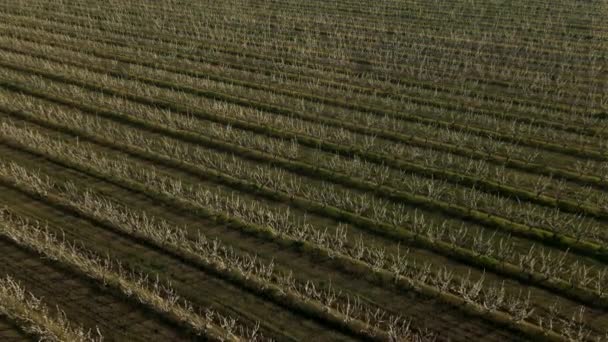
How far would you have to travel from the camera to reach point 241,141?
11172 millimetres

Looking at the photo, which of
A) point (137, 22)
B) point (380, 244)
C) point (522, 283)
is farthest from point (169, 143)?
point (137, 22)

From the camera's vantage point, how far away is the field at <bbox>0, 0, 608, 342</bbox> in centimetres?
660

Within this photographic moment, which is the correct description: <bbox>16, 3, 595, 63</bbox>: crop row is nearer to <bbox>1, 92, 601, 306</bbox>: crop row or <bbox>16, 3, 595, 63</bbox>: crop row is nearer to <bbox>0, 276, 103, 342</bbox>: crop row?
<bbox>1, 92, 601, 306</bbox>: crop row

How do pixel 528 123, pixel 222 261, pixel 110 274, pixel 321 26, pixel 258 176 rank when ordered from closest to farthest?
pixel 110 274
pixel 222 261
pixel 258 176
pixel 528 123
pixel 321 26

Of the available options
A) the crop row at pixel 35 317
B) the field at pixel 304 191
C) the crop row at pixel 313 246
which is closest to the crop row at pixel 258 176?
the field at pixel 304 191

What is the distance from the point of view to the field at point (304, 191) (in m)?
6.60

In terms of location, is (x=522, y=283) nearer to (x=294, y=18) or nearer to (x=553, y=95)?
(x=553, y=95)

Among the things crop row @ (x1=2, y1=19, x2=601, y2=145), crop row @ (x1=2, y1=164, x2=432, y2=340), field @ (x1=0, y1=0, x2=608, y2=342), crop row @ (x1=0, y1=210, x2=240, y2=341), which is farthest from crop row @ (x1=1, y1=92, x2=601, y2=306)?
crop row @ (x1=2, y1=19, x2=601, y2=145)

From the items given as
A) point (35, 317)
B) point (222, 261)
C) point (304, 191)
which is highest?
point (304, 191)

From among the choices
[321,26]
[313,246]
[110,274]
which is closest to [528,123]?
[313,246]

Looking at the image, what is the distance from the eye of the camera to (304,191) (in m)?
9.35

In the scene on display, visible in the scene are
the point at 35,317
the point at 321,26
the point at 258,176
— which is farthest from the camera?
the point at 321,26

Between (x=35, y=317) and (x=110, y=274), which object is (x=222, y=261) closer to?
(x=110, y=274)

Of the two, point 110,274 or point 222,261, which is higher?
point 222,261
